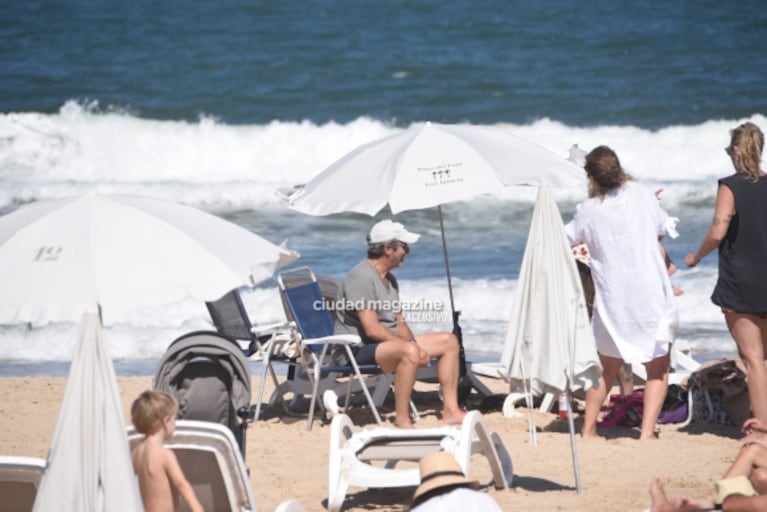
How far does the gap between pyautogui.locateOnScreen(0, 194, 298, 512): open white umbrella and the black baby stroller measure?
70 cm

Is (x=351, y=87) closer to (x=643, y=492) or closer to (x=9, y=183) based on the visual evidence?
(x=9, y=183)

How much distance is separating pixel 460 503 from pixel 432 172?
12.2 feet

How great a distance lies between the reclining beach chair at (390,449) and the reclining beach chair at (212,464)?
0.74m

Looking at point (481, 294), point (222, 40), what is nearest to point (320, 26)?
point (222, 40)

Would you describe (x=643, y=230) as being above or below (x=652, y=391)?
above

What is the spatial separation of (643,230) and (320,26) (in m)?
20.4

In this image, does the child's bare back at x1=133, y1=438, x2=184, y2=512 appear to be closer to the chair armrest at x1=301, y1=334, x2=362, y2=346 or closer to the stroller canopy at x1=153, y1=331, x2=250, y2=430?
the stroller canopy at x1=153, y1=331, x2=250, y2=430

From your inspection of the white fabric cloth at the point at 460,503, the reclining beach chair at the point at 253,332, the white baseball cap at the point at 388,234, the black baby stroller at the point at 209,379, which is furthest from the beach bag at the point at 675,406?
the white fabric cloth at the point at 460,503

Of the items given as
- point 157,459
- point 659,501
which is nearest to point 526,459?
point 659,501

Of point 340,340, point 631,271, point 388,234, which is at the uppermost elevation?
point 388,234

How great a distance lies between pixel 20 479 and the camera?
15.1ft

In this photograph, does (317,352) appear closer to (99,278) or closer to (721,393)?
(721,393)

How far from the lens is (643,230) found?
6816 millimetres

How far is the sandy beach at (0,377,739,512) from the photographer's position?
6027mm
